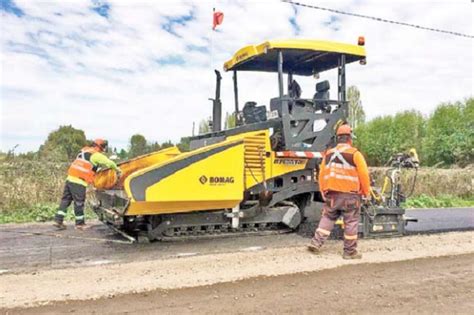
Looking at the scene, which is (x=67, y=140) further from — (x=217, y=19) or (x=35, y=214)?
(x=217, y=19)

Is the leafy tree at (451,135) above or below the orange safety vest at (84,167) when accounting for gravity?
above

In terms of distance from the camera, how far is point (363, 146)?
145 feet

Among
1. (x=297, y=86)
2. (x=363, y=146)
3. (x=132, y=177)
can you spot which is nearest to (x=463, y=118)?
(x=363, y=146)

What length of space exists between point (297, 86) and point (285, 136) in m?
1.15

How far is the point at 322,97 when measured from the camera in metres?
7.73

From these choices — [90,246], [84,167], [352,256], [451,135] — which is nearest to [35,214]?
[84,167]

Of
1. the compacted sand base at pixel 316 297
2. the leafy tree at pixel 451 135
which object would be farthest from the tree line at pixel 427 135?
the compacted sand base at pixel 316 297

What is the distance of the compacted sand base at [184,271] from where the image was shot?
14.4ft

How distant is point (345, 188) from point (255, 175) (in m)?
1.57

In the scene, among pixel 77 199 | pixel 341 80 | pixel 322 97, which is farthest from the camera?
pixel 77 199

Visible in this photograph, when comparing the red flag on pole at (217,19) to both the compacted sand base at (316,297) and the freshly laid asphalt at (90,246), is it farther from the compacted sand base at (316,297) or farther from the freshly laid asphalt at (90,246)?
the compacted sand base at (316,297)

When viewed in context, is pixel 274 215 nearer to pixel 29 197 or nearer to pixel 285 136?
pixel 285 136

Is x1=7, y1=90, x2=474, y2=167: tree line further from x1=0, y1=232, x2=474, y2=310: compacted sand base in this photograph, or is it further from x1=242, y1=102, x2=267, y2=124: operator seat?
x1=0, y1=232, x2=474, y2=310: compacted sand base

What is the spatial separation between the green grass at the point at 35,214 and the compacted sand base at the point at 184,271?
470 cm
